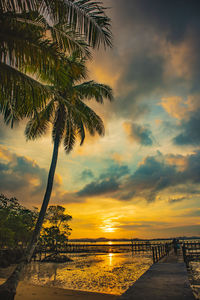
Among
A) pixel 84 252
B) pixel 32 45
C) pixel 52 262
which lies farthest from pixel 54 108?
pixel 84 252

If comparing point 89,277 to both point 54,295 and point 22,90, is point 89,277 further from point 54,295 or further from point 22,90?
point 22,90

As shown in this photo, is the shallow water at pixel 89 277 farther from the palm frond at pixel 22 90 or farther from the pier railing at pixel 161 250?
the palm frond at pixel 22 90

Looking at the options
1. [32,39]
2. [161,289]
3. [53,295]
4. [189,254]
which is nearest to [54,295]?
[53,295]

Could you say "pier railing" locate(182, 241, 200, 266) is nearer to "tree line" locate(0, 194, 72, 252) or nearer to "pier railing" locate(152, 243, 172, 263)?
"pier railing" locate(152, 243, 172, 263)

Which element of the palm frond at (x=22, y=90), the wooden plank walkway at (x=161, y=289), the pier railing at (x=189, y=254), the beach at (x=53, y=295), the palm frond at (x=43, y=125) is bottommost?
the beach at (x=53, y=295)

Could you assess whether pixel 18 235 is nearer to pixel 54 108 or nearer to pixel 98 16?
pixel 54 108

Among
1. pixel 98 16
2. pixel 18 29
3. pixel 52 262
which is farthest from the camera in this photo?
pixel 52 262

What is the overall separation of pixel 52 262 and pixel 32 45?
31.3 meters

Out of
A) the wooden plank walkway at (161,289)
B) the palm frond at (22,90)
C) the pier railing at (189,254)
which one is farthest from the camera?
the pier railing at (189,254)

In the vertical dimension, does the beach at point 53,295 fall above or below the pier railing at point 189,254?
below

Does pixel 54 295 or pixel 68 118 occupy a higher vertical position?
pixel 68 118

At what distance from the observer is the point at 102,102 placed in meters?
14.1

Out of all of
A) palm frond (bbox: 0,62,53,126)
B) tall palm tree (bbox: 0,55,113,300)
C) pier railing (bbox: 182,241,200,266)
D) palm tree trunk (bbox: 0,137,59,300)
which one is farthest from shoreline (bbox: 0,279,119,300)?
palm frond (bbox: 0,62,53,126)

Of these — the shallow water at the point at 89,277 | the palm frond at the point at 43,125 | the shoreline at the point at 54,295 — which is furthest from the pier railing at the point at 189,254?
the palm frond at the point at 43,125
